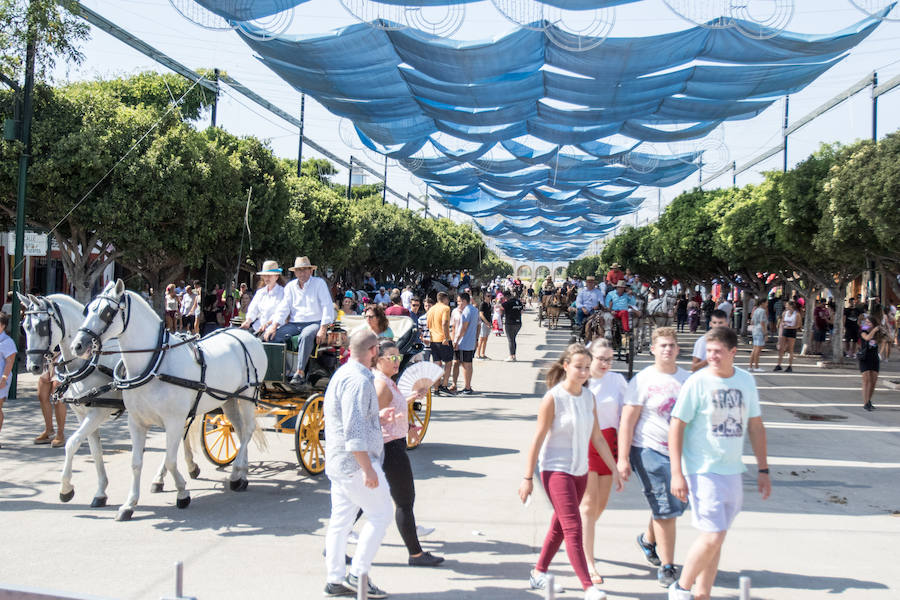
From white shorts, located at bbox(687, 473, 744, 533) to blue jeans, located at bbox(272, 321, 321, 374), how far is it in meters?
5.05

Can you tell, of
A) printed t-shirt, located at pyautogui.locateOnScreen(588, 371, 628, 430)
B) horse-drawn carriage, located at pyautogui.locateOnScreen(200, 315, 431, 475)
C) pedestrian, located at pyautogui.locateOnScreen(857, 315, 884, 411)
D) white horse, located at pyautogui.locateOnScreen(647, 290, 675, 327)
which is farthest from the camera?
white horse, located at pyautogui.locateOnScreen(647, 290, 675, 327)

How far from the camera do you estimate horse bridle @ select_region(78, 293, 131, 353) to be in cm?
683

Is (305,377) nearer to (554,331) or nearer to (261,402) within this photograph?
(261,402)

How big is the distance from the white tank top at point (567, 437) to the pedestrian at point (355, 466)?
3.42 feet

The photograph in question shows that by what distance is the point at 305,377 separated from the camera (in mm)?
9055

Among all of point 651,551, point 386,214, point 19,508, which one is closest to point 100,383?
point 19,508

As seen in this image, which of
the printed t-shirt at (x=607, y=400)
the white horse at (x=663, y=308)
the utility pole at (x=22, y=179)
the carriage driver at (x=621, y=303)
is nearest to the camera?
the printed t-shirt at (x=607, y=400)

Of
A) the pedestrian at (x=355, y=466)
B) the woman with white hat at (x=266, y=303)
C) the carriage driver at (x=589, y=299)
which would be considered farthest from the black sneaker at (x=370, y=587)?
the carriage driver at (x=589, y=299)

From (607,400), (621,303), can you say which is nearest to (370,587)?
(607,400)

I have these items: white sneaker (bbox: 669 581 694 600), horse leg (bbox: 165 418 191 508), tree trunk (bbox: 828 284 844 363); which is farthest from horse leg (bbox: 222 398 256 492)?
tree trunk (bbox: 828 284 844 363)

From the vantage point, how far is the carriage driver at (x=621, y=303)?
18625 millimetres

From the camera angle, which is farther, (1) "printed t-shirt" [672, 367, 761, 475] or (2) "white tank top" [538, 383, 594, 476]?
(2) "white tank top" [538, 383, 594, 476]

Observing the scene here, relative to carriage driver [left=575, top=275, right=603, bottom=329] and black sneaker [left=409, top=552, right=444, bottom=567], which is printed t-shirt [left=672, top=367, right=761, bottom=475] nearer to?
black sneaker [left=409, top=552, right=444, bottom=567]

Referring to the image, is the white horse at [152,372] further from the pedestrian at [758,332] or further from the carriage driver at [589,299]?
the pedestrian at [758,332]
